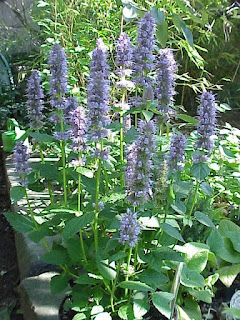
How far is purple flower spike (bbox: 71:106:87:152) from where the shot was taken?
48.0 inches

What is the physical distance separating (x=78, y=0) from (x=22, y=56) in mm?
2052

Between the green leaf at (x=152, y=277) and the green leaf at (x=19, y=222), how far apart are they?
0.46m

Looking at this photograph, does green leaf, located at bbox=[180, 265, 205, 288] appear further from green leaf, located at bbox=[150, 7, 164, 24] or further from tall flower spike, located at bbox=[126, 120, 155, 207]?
green leaf, located at bbox=[150, 7, 164, 24]

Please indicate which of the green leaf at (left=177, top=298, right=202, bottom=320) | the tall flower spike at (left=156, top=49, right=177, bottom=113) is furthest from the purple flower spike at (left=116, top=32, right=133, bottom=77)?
the green leaf at (left=177, top=298, right=202, bottom=320)

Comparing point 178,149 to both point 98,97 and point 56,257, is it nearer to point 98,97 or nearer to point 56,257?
point 98,97

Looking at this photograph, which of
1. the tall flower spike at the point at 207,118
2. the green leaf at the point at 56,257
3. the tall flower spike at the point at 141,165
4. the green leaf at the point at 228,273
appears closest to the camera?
the tall flower spike at the point at 141,165

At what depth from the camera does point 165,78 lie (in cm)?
140

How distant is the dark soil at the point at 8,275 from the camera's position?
1.97 metres

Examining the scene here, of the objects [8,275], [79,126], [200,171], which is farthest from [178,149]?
[8,275]

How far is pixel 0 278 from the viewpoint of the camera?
2229 millimetres

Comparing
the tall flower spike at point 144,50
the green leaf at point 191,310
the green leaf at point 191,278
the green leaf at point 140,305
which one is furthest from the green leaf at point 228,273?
the tall flower spike at point 144,50

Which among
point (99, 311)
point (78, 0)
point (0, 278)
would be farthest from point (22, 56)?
point (99, 311)

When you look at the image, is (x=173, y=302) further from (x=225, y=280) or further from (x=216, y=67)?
(x=216, y=67)

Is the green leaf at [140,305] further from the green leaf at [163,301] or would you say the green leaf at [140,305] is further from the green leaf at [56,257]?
the green leaf at [56,257]
